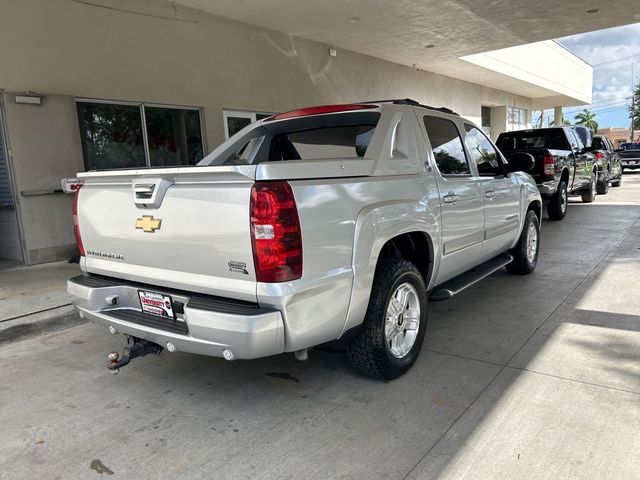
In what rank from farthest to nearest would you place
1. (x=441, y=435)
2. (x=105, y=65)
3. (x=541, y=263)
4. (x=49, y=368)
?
(x=105, y=65) → (x=541, y=263) → (x=49, y=368) → (x=441, y=435)

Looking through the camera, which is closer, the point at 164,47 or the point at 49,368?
the point at 49,368

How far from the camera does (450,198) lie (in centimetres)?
420

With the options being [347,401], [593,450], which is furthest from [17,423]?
[593,450]

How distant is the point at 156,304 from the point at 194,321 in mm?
479

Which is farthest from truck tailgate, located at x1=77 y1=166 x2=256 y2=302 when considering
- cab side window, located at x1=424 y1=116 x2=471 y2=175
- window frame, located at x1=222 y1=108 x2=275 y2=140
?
window frame, located at x1=222 y1=108 x2=275 y2=140

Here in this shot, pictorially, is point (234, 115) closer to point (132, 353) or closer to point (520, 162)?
point (520, 162)

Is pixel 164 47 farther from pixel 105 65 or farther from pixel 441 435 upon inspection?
pixel 441 435

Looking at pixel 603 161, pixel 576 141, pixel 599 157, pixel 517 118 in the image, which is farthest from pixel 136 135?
pixel 517 118

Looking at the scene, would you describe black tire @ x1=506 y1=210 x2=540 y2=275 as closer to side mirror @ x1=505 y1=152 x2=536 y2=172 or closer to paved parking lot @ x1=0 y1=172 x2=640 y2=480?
side mirror @ x1=505 y1=152 x2=536 y2=172

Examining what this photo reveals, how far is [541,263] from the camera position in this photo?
705cm

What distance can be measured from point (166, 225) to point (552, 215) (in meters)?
10.2

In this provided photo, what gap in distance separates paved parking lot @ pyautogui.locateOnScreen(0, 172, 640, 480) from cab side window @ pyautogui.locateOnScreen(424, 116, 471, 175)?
1500 millimetres

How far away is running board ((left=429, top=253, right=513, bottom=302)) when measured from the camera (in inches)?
164

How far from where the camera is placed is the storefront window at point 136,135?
8297 millimetres
